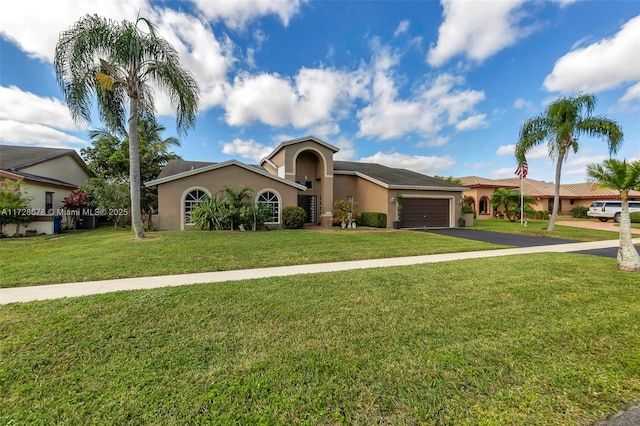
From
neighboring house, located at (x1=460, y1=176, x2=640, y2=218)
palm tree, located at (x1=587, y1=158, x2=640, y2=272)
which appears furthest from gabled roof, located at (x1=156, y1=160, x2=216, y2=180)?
neighboring house, located at (x1=460, y1=176, x2=640, y2=218)

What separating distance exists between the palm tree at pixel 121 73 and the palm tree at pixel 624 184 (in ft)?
48.7

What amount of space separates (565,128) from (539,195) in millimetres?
20776

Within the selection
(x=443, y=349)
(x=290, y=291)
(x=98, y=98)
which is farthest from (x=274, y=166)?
Answer: (x=443, y=349)

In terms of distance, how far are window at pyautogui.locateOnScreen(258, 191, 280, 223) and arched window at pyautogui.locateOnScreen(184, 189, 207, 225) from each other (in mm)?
3355

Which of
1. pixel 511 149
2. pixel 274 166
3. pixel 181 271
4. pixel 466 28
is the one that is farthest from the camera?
pixel 274 166

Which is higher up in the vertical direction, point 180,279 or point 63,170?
point 63,170

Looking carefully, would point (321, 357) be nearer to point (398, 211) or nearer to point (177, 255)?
point (177, 255)

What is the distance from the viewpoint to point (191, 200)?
15.0 meters

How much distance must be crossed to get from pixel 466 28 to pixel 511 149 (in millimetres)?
9328

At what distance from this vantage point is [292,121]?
21969mm

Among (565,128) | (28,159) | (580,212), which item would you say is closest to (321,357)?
(565,128)

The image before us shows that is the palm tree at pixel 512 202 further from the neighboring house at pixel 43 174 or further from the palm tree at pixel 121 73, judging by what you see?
the neighboring house at pixel 43 174

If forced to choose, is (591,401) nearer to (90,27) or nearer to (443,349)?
(443,349)

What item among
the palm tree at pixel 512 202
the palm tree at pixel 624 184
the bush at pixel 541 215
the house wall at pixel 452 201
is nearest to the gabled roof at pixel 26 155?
the house wall at pixel 452 201
